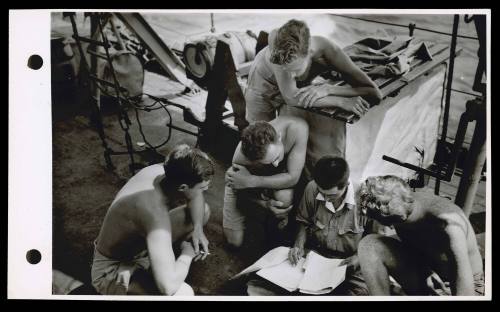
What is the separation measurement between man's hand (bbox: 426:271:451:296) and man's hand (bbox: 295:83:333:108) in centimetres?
134

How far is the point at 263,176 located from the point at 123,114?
105 centimetres

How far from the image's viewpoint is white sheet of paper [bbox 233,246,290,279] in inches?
124

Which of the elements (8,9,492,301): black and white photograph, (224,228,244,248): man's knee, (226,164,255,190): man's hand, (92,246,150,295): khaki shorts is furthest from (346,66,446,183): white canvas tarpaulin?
(92,246,150,295): khaki shorts

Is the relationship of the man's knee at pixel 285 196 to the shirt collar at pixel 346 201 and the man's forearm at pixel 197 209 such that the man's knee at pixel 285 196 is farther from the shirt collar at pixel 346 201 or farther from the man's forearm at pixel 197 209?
the man's forearm at pixel 197 209

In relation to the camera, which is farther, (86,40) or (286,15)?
(86,40)

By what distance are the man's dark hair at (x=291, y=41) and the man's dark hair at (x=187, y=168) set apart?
2.59 ft

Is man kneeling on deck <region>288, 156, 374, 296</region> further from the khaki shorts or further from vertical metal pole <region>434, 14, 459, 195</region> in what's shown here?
the khaki shorts

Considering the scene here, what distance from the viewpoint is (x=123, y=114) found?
3291 millimetres

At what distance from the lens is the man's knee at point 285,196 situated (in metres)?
3.14

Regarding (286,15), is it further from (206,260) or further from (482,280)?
(482,280)

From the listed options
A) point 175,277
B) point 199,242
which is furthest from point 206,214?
point 175,277

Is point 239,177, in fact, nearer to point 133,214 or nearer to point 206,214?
point 206,214
